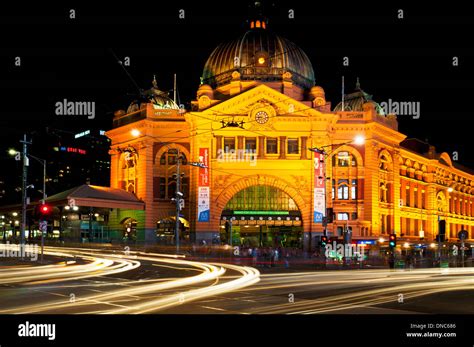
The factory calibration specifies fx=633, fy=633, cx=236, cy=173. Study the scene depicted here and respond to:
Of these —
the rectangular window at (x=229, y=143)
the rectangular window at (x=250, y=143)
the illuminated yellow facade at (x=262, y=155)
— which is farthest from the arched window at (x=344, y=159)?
the rectangular window at (x=229, y=143)

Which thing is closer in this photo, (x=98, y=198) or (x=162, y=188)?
(x=98, y=198)

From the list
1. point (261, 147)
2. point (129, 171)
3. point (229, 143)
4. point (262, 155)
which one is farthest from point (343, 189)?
point (129, 171)

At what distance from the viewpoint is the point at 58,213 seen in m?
86.5

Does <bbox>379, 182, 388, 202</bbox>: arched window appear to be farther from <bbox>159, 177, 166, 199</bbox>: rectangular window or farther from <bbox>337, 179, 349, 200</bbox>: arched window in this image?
<bbox>159, 177, 166, 199</bbox>: rectangular window

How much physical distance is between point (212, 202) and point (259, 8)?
3567cm

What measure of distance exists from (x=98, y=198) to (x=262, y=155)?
20.5m

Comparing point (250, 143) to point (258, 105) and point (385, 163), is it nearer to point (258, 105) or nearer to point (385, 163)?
point (258, 105)

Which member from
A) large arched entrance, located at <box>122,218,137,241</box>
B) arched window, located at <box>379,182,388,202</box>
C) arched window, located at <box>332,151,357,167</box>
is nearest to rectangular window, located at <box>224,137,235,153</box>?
arched window, located at <box>332,151,357,167</box>

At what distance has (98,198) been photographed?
76.1m

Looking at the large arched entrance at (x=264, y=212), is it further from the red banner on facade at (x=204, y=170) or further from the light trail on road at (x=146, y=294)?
the light trail on road at (x=146, y=294)

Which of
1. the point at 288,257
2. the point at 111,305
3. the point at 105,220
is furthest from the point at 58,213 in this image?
the point at 111,305

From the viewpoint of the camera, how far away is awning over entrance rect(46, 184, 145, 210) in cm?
7400

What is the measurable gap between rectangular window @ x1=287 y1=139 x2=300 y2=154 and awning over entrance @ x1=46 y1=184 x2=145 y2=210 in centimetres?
1996

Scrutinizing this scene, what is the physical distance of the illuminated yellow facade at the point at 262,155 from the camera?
253 feet
